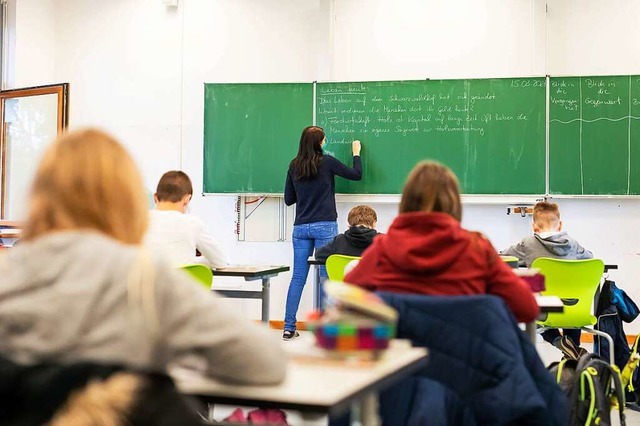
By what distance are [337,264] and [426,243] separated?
6.99ft

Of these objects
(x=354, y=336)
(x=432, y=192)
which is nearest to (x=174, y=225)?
(x=432, y=192)

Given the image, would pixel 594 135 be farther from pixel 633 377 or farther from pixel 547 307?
pixel 547 307

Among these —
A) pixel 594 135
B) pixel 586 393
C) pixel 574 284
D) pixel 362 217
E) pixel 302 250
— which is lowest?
pixel 586 393

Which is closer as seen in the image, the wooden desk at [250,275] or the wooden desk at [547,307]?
the wooden desk at [547,307]

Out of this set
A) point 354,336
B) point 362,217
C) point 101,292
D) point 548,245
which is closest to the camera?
point 101,292

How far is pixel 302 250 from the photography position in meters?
5.82

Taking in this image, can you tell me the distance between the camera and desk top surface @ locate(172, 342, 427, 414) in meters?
1.15

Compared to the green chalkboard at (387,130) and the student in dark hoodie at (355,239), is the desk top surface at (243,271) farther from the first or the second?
the green chalkboard at (387,130)

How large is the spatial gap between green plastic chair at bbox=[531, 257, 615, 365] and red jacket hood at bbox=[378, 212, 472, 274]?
213 cm

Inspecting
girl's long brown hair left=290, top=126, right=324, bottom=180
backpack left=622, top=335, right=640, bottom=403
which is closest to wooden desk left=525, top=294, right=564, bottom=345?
backpack left=622, top=335, right=640, bottom=403

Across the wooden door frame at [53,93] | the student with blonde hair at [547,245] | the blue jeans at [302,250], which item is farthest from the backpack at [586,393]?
the wooden door frame at [53,93]

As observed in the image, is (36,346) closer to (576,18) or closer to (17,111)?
(576,18)

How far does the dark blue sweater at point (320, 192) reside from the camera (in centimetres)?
572

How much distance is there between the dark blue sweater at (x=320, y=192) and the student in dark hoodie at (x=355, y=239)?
115 cm
